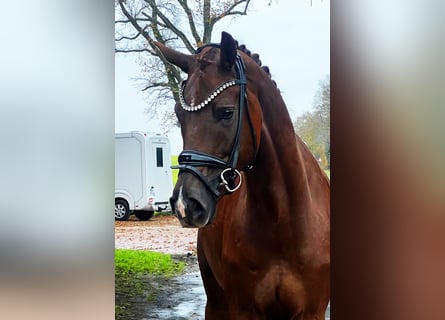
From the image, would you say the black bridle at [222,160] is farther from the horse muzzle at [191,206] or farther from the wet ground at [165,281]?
the wet ground at [165,281]

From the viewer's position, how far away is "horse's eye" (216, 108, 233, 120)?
74.4 inches

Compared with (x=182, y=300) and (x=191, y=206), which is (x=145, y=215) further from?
(x=191, y=206)

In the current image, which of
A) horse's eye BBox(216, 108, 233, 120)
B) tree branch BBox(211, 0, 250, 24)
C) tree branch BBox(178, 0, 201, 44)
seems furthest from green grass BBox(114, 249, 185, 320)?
tree branch BBox(211, 0, 250, 24)

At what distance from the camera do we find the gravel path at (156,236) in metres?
2.27

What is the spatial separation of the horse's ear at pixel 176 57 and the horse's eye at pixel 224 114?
27 cm

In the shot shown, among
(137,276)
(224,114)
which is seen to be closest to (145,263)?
(137,276)

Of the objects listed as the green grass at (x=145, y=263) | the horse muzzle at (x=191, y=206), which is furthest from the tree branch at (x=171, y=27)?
the green grass at (x=145, y=263)

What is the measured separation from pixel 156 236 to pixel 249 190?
0.54 m
